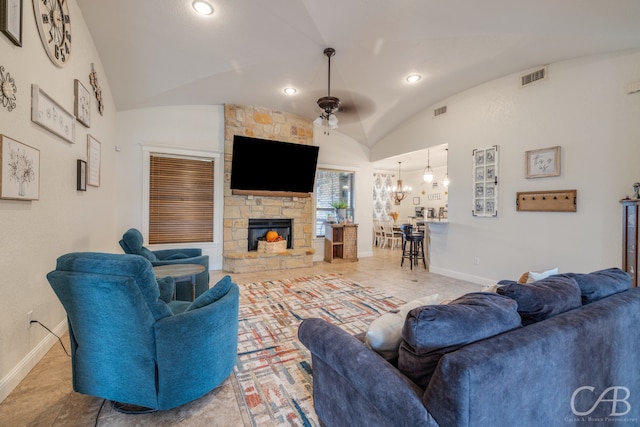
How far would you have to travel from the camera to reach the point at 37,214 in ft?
6.97

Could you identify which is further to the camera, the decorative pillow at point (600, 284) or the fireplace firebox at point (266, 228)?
the fireplace firebox at point (266, 228)

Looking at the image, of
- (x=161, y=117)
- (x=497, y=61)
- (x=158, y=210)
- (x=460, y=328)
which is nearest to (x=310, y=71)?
(x=497, y=61)

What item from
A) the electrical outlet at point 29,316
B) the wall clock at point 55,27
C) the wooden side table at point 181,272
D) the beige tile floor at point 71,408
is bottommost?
the beige tile floor at point 71,408

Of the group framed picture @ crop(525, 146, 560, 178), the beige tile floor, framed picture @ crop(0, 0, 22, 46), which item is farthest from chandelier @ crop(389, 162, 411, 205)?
framed picture @ crop(0, 0, 22, 46)

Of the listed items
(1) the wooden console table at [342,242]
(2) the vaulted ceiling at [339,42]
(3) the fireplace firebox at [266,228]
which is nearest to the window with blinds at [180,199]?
(3) the fireplace firebox at [266,228]

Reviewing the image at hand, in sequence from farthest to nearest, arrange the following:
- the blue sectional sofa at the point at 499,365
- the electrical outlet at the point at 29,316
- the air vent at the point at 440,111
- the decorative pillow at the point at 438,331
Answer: the air vent at the point at 440,111, the electrical outlet at the point at 29,316, the decorative pillow at the point at 438,331, the blue sectional sofa at the point at 499,365

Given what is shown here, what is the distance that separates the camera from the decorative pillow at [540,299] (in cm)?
121

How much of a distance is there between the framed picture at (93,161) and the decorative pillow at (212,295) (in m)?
2.57

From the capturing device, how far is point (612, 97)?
3.14m

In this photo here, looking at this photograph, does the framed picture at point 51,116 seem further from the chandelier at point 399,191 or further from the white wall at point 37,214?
the chandelier at point 399,191

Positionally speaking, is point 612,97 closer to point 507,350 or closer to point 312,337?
point 507,350

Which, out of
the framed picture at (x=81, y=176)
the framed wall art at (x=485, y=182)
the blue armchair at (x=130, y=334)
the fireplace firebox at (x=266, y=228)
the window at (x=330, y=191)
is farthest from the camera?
the window at (x=330, y=191)

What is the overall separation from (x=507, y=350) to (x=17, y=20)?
3.33 metres

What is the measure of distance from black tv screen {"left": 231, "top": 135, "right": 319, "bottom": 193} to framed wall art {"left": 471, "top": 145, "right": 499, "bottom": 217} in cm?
312
